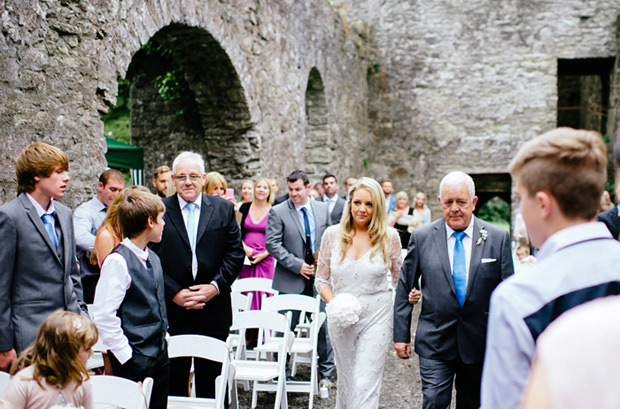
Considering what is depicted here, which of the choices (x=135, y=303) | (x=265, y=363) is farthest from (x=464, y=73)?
(x=135, y=303)

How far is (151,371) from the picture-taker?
279 centimetres

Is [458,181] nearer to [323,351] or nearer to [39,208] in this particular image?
[39,208]

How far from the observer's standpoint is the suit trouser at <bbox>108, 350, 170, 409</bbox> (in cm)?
274

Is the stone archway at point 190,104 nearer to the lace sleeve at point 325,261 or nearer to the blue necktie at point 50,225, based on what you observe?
the lace sleeve at point 325,261

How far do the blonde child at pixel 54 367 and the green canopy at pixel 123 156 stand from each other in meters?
6.10

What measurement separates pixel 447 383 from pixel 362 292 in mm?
744

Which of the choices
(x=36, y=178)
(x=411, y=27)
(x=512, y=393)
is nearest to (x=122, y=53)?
(x=36, y=178)

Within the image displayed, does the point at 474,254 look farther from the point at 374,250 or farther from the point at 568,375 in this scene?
the point at 568,375

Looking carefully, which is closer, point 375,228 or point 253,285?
point 375,228

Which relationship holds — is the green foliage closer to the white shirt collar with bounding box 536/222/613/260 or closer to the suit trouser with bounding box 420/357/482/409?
the suit trouser with bounding box 420/357/482/409

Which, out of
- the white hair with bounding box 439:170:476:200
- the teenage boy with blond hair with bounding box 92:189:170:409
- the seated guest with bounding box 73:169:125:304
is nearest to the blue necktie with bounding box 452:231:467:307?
the white hair with bounding box 439:170:476:200

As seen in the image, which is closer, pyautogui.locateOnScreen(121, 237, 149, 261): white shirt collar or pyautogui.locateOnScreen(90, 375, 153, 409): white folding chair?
pyautogui.locateOnScreen(90, 375, 153, 409): white folding chair

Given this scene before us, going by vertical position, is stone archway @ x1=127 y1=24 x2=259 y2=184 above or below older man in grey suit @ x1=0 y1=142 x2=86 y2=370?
above

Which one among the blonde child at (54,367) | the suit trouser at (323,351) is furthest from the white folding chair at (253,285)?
the blonde child at (54,367)
